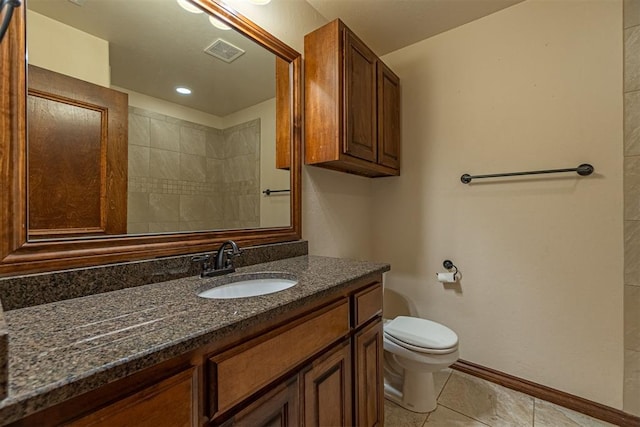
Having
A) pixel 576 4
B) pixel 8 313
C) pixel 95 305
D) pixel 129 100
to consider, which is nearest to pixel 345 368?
pixel 95 305

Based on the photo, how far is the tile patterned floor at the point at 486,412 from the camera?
147 centimetres

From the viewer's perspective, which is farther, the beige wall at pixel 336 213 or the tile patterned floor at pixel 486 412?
the beige wall at pixel 336 213

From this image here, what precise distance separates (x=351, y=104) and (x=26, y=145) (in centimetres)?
133

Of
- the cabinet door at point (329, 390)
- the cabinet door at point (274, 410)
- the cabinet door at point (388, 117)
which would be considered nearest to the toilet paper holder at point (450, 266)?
the cabinet door at point (388, 117)

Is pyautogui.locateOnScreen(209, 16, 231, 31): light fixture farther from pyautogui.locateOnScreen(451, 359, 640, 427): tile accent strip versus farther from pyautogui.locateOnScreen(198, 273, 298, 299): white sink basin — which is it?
pyautogui.locateOnScreen(451, 359, 640, 427): tile accent strip

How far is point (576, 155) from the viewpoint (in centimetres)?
158

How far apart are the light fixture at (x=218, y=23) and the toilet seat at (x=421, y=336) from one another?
1.79 metres

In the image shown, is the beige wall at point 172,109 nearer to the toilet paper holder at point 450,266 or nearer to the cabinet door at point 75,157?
the cabinet door at point 75,157

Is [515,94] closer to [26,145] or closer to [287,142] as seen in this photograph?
[287,142]

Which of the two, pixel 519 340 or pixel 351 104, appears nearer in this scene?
pixel 351 104

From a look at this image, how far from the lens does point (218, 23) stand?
1.28 meters

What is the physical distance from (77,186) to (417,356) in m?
1.64

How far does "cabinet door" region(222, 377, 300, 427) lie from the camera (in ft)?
2.25

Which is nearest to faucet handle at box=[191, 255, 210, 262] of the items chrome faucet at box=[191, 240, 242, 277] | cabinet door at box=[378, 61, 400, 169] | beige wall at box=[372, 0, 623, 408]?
chrome faucet at box=[191, 240, 242, 277]
